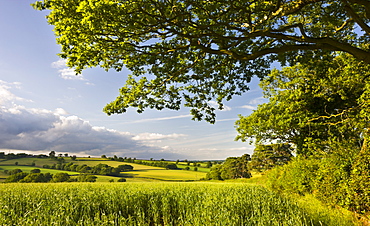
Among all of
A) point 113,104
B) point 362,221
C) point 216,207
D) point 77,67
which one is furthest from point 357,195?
point 77,67

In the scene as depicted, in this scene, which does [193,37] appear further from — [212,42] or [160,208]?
[160,208]

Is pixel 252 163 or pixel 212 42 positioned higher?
pixel 212 42

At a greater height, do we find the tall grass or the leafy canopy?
the leafy canopy

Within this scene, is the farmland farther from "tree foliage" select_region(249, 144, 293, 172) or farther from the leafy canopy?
"tree foliage" select_region(249, 144, 293, 172)

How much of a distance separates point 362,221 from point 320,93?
13.0 meters

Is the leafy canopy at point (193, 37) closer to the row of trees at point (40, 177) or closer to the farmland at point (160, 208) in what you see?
the farmland at point (160, 208)

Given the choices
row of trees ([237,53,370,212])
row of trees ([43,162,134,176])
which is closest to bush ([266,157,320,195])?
row of trees ([237,53,370,212])

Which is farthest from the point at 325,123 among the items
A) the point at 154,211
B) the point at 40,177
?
the point at 40,177

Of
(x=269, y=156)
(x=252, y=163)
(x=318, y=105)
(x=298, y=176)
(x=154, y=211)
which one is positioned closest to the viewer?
(x=154, y=211)

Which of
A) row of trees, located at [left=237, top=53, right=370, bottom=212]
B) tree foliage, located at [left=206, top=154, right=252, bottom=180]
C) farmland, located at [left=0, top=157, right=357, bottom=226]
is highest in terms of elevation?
row of trees, located at [left=237, top=53, right=370, bottom=212]

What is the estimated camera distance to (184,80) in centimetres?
1253

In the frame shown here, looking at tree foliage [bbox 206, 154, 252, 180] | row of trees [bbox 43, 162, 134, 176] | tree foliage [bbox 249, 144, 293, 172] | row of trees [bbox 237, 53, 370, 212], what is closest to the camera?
row of trees [bbox 237, 53, 370, 212]

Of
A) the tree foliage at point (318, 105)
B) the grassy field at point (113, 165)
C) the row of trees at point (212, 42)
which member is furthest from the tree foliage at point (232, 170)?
the row of trees at point (212, 42)

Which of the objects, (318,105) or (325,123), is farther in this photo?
(318,105)
